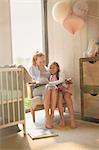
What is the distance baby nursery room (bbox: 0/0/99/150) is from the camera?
2178 mm

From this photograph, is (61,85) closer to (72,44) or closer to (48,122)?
(48,122)

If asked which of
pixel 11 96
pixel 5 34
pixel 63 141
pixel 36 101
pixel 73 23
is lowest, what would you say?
pixel 63 141

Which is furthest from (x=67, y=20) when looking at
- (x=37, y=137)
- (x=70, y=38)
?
(x=37, y=137)

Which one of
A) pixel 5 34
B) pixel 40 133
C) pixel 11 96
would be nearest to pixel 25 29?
pixel 5 34

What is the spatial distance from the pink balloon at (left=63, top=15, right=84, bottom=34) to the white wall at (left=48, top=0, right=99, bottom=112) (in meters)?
0.17

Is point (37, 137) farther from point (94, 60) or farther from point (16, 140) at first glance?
point (94, 60)

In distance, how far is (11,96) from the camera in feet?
7.30

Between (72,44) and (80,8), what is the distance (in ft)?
1.76

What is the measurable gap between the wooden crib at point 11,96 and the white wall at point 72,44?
1056 millimetres

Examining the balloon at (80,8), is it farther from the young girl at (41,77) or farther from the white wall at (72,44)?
the young girl at (41,77)

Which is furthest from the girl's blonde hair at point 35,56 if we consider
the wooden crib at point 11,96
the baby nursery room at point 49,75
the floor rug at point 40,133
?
the floor rug at point 40,133

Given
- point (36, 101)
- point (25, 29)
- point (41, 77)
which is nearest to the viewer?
point (36, 101)

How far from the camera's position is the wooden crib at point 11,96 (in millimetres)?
2152

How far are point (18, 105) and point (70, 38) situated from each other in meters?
1.35
